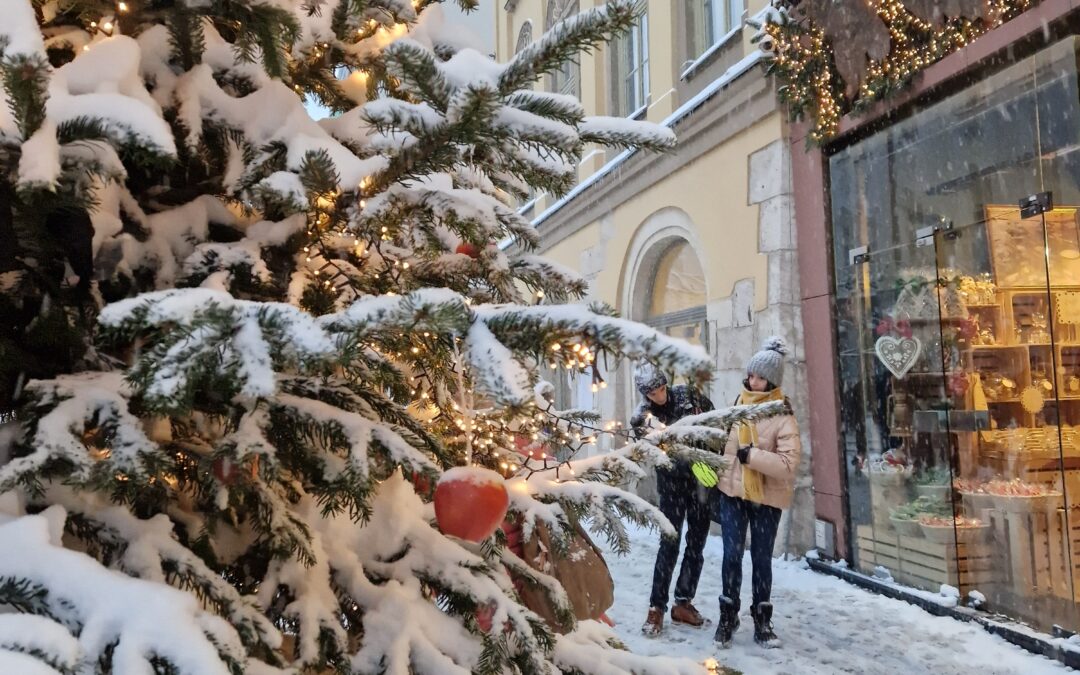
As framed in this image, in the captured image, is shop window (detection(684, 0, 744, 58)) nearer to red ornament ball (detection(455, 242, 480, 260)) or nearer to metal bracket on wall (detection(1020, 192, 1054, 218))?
metal bracket on wall (detection(1020, 192, 1054, 218))

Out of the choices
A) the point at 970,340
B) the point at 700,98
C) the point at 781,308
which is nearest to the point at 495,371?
the point at 970,340

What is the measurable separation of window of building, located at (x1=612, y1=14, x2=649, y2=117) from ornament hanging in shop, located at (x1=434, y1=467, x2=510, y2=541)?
8.22m

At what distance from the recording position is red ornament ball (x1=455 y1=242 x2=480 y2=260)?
1.39 metres

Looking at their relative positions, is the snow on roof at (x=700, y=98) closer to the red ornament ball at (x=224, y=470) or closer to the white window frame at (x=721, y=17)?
the white window frame at (x=721, y=17)

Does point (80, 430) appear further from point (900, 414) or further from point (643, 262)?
point (643, 262)

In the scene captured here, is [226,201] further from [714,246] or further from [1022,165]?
[714,246]

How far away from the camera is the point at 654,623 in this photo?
445cm

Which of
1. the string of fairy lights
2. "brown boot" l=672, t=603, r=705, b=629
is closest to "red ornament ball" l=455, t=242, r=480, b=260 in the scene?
"brown boot" l=672, t=603, r=705, b=629

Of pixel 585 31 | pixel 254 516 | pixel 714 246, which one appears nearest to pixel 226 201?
pixel 254 516

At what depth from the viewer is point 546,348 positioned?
795 mm

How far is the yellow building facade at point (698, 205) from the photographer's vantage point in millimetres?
6250

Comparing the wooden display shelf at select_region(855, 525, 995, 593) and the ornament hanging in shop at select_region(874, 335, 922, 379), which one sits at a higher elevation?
the ornament hanging in shop at select_region(874, 335, 922, 379)

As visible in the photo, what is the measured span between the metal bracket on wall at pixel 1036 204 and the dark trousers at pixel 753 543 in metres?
2.27

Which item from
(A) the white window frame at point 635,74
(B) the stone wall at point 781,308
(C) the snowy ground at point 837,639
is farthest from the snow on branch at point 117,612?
(A) the white window frame at point 635,74
